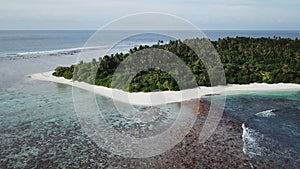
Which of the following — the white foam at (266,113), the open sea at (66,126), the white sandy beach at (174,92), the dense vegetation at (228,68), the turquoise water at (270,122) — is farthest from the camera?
the dense vegetation at (228,68)

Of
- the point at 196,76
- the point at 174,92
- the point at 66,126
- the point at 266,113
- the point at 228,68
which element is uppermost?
the point at 228,68

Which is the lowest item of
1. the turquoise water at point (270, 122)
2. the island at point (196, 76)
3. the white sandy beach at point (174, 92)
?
the turquoise water at point (270, 122)

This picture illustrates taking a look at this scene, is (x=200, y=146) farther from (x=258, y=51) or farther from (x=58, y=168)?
(x=258, y=51)

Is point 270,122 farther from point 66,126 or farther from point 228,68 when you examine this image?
point 228,68

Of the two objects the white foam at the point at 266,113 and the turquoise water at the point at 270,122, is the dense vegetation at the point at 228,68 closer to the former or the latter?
the turquoise water at the point at 270,122

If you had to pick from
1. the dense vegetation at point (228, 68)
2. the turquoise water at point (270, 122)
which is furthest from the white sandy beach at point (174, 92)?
the turquoise water at point (270, 122)

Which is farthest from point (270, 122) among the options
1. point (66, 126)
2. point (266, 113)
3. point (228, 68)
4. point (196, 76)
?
point (228, 68)

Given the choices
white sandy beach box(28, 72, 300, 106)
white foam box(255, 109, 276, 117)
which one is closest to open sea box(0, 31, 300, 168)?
white foam box(255, 109, 276, 117)

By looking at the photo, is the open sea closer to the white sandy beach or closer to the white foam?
the white foam
